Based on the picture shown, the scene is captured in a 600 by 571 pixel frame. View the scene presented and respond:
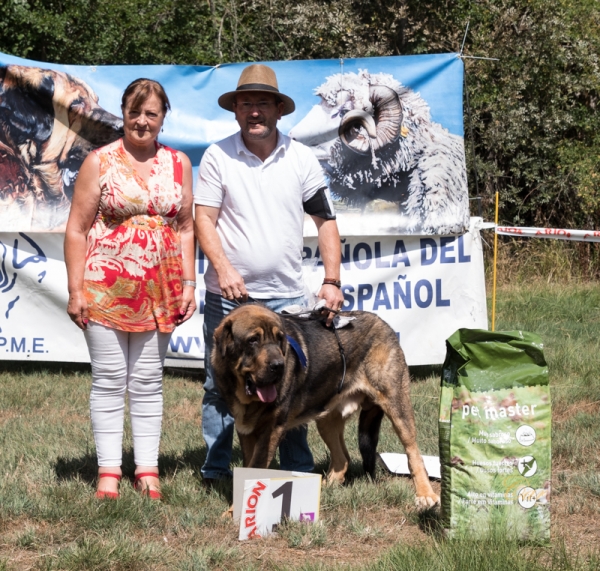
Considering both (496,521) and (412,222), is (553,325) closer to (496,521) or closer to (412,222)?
(412,222)

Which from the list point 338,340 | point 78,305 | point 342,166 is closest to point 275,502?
point 338,340

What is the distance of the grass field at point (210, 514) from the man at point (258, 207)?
95 centimetres

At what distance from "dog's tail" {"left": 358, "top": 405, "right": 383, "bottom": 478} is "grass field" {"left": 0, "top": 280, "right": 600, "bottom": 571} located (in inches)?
4.8

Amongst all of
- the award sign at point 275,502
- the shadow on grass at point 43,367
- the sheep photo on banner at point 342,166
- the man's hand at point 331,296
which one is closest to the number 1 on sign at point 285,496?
the award sign at point 275,502

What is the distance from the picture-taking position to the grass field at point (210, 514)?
11.6 feet

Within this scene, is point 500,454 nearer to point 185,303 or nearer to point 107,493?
point 185,303

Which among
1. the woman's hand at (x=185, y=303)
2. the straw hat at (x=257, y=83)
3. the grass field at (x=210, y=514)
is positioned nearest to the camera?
the grass field at (x=210, y=514)

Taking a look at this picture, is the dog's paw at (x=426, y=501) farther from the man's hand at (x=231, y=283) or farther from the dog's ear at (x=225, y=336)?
the man's hand at (x=231, y=283)

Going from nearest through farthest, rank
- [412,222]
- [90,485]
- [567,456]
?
1. [90,485]
2. [567,456]
3. [412,222]

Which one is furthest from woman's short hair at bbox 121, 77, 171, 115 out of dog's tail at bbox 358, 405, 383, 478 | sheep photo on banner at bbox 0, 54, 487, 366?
sheep photo on banner at bbox 0, 54, 487, 366

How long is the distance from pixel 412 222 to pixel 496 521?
4147 millimetres

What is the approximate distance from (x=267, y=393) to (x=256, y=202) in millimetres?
1037

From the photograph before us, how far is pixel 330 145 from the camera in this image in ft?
24.4

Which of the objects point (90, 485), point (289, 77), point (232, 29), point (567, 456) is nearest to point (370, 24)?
point (232, 29)
